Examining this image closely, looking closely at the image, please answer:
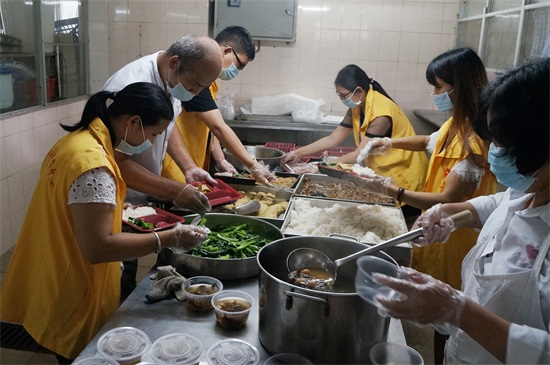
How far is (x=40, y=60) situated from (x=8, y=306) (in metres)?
3.10

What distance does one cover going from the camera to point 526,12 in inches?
122

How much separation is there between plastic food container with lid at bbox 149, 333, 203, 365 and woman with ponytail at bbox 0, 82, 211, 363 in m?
0.35

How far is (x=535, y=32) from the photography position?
2.97 metres

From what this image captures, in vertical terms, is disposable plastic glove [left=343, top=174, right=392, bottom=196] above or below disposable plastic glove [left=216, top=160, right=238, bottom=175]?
above

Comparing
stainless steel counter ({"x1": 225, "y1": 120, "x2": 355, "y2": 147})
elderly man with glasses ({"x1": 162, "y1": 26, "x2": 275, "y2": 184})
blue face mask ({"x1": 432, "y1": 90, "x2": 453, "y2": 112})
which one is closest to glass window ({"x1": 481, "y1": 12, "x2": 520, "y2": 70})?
blue face mask ({"x1": 432, "y1": 90, "x2": 453, "y2": 112})

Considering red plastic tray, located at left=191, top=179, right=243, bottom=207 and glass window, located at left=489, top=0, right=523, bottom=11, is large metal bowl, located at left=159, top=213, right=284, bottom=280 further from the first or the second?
glass window, located at left=489, top=0, right=523, bottom=11

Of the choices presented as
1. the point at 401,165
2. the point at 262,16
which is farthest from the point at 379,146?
the point at 262,16

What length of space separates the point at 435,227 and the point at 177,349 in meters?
0.99

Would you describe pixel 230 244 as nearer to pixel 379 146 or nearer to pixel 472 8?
pixel 379 146

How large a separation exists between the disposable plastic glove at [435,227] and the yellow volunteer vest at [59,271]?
1.12 meters

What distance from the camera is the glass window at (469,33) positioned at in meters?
4.32

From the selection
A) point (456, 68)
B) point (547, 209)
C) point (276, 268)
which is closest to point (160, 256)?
point (276, 268)

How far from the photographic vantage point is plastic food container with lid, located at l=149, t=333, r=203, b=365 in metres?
1.20

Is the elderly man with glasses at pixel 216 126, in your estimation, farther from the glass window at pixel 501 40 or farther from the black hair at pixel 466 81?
the glass window at pixel 501 40
